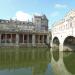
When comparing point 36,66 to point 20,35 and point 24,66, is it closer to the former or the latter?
point 24,66

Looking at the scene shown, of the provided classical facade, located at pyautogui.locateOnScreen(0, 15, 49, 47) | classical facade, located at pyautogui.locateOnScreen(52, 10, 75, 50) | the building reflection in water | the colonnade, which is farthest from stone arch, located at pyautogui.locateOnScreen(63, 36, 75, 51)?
the colonnade

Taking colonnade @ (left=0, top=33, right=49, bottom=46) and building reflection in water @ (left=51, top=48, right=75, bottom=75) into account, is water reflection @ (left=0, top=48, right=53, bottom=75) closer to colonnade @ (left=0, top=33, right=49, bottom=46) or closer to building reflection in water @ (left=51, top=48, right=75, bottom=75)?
building reflection in water @ (left=51, top=48, right=75, bottom=75)

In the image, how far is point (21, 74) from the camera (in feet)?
59.4

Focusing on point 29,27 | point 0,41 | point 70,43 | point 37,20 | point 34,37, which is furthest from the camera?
point 37,20

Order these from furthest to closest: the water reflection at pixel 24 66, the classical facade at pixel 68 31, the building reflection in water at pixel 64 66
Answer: the classical facade at pixel 68 31 → the building reflection in water at pixel 64 66 → the water reflection at pixel 24 66

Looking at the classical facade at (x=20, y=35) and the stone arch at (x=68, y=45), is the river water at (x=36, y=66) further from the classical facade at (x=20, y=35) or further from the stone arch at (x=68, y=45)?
the classical facade at (x=20, y=35)

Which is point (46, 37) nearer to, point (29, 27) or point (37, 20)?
point (29, 27)

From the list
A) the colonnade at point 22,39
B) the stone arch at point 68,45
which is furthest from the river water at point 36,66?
the colonnade at point 22,39

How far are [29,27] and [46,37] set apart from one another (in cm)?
1304

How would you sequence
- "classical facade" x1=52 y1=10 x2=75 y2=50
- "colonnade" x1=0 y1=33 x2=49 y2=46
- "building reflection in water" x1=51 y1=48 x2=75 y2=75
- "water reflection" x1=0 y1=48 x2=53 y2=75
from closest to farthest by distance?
1. "water reflection" x1=0 y1=48 x2=53 y2=75
2. "building reflection in water" x1=51 y1=48 x2=75 y2=75
3. "classical facade" x1=52 y1=10 x2=75 y2=50
4. "colonnade" x1=0 y1=33 x2=49 y2=46

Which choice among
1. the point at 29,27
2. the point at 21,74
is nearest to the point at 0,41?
the point at 29,27

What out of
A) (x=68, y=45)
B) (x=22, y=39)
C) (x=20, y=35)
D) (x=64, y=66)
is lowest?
(x=64, y=66)

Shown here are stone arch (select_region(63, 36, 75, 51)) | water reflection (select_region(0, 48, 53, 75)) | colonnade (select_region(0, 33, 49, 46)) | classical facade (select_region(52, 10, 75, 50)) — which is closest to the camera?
water reflection (select_region(0, 48, 53, 75))

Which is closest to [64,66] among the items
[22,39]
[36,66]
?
[36,66]
